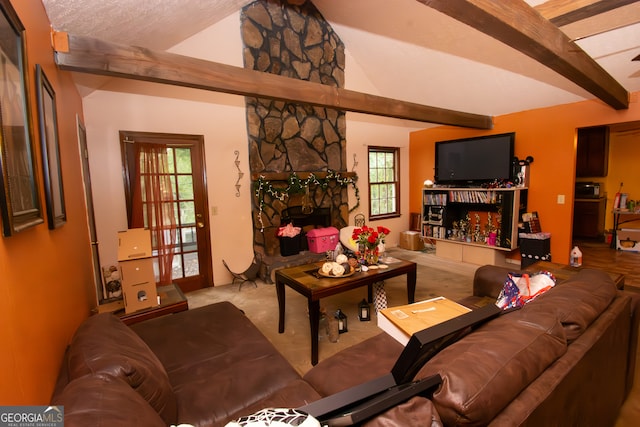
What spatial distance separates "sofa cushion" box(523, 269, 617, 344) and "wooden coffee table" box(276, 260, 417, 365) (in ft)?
4.44

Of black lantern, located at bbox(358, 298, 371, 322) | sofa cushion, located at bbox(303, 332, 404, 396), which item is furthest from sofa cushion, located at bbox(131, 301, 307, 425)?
black lantern, located at bbox(358, 298, 371, 322)

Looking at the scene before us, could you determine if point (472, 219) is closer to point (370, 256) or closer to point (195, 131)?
point (370, 256)

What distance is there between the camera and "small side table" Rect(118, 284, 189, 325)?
2176 millimetres

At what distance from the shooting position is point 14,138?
100cm

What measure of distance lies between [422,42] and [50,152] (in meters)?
4.18

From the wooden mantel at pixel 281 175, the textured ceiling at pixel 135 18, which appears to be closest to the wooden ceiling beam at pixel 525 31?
the textured ceiling at pixel 135 18

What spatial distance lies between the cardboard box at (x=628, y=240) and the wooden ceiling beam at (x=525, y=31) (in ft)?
13.9

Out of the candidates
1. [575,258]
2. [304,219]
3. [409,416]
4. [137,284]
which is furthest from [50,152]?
[575,258]

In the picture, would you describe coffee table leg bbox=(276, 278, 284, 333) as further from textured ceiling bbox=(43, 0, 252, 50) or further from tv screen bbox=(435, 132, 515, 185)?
tv screen bbox=(435, 132, 515, 185)

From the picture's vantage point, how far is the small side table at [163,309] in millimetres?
2176

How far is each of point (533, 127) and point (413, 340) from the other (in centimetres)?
483

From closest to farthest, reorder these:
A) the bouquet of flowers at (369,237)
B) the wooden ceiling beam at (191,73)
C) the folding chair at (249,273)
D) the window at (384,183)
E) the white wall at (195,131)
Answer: the wooden ceiling beam at (191,73) → the bouquet of flowers at (369,237) → the white wall at (195,131) → the folding chair at (249,273) → the window at (384,183)

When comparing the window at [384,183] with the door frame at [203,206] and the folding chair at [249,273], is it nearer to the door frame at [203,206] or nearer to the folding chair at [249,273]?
the folding chair at [249,273]

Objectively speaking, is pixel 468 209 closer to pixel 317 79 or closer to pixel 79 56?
pixel 317 79
